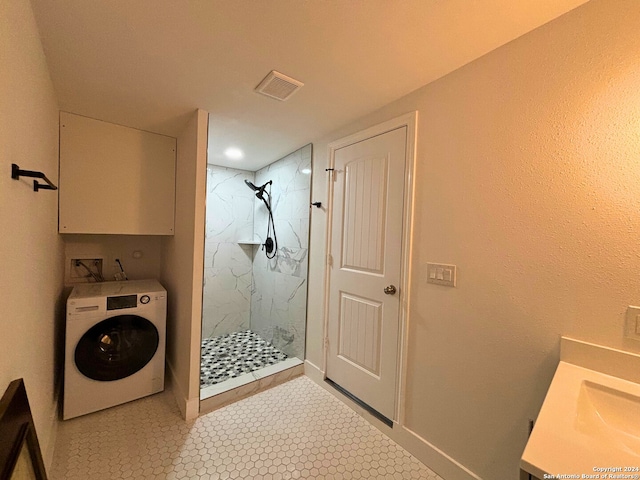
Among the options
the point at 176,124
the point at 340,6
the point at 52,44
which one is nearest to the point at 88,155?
the point at 176,124

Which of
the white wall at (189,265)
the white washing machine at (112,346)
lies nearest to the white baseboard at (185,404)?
the white wall at (189,265)

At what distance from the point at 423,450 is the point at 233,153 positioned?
293cm

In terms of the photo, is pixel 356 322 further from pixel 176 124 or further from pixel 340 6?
pixel 176 124

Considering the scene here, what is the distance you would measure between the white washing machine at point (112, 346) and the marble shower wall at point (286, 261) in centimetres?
116

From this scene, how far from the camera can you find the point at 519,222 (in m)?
1.22

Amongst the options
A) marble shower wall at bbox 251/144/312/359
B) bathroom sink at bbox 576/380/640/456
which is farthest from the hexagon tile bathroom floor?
bathroom sink at bbox 576/380/640/456

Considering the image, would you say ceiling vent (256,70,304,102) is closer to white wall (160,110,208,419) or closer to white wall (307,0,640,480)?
white wall (160,110,208,419)

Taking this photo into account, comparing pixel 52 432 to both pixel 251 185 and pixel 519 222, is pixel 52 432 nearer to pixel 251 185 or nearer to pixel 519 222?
pixel 251 185

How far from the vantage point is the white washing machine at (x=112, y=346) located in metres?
1.87

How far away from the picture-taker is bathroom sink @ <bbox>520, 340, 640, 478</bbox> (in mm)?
628

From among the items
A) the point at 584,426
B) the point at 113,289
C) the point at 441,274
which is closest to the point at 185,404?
the point at 113,289

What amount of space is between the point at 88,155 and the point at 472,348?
2.95 m

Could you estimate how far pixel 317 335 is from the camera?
8.00ft

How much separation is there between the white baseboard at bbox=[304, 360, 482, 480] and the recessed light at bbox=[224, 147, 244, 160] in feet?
8.27
